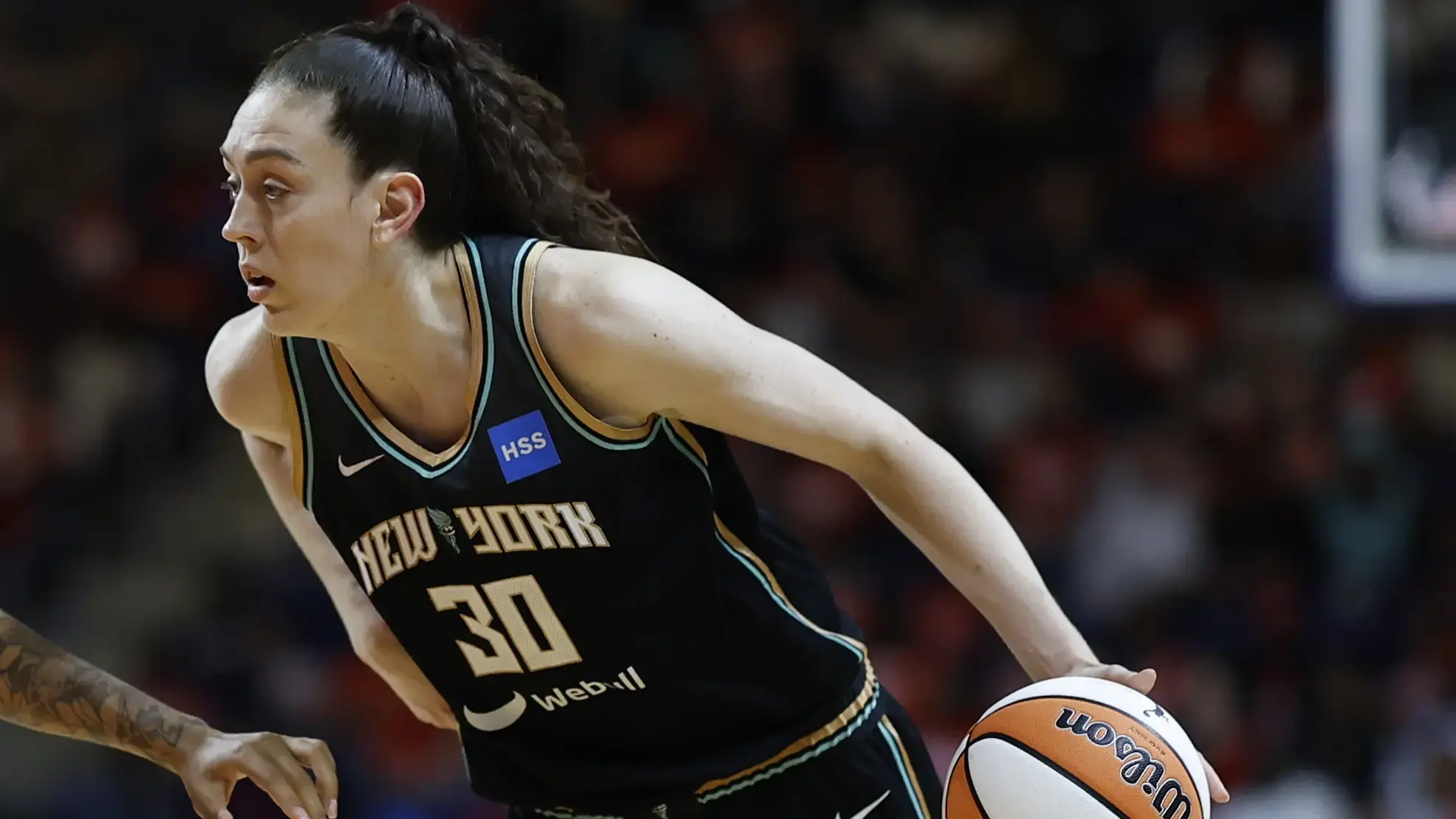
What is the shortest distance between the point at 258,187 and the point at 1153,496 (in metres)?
5.48

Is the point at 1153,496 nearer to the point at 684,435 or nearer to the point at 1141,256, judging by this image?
the point at 1141,256

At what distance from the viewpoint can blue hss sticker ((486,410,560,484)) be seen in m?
2.74

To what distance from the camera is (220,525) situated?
26.1 ft

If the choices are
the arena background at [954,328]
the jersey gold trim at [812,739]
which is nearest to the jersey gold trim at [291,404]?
the jersey gold trim at [812,739]

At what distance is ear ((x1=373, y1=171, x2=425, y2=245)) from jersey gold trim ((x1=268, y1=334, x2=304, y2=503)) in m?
0.37

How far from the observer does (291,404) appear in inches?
117

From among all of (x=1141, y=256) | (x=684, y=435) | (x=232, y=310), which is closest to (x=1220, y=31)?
(x=1141, y=256)

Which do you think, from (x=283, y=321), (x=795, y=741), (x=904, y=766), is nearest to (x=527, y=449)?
(x=283, y=321)

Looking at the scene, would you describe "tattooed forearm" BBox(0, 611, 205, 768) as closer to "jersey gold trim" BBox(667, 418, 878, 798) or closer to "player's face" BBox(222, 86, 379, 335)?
"player's face" BBox(222, 86, 379, 335)

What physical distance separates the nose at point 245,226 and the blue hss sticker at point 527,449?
1.52ft

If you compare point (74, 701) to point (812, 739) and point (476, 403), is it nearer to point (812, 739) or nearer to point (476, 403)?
point (476, 403)

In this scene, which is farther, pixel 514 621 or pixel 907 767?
pixel 907 767

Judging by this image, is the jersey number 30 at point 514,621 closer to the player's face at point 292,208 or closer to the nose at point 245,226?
the player's face at point 292,208

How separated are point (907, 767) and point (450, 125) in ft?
4.42
